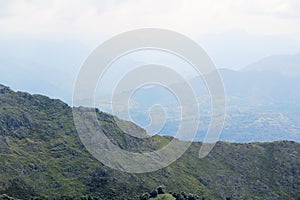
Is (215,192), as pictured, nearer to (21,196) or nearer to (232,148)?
(232,148)

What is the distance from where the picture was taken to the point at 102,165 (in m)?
146

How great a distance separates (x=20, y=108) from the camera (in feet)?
572

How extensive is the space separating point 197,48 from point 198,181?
67.3 m

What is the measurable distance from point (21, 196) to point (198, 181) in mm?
59210

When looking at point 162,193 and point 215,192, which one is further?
point 215,192

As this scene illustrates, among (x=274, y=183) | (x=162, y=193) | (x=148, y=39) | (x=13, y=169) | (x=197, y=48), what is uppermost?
(x=148, y=39)

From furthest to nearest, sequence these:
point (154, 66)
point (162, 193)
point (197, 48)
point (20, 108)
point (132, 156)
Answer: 1. point (20, 108)
2. point (132, 156)
3. point (162, 193)
4. point (154, 66)
5. point (197, 48)

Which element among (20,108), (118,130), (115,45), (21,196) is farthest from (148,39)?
(20,108)

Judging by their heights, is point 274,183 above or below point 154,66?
below

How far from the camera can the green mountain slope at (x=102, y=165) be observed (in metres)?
134

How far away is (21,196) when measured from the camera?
123375 mm

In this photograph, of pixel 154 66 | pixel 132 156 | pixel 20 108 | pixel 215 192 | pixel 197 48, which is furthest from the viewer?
pixel 20 108

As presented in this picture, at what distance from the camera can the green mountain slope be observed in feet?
439

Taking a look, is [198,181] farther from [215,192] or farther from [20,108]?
[20,108]
